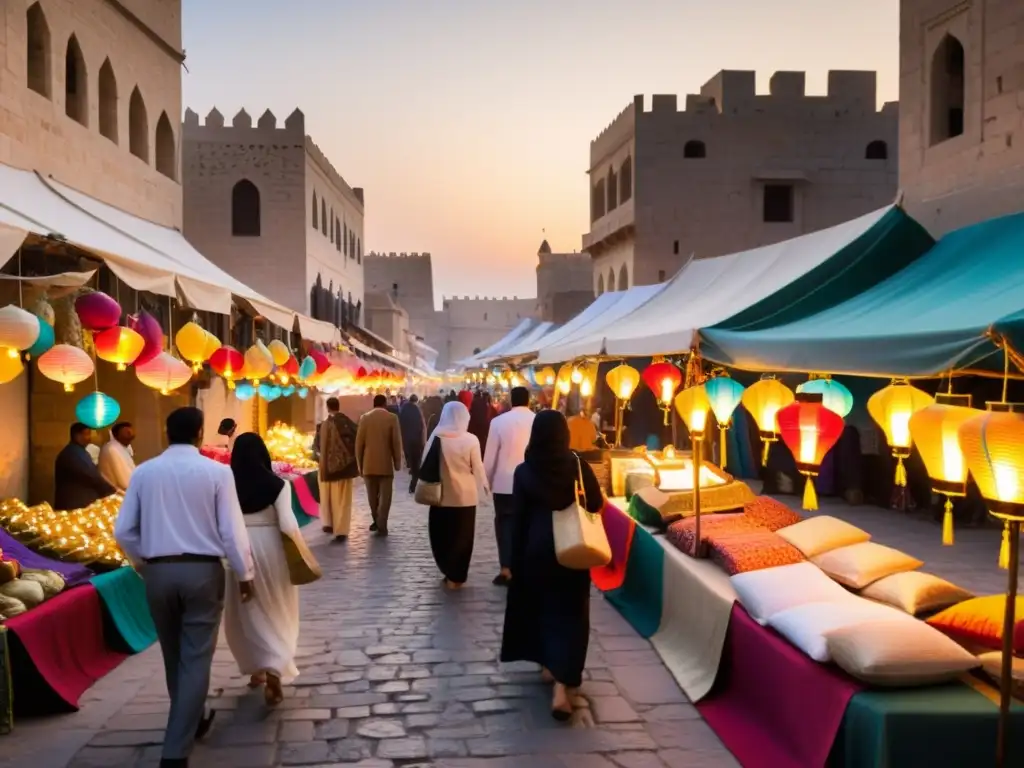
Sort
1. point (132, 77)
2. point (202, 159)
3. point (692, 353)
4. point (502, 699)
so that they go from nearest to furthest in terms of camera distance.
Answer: point (502, 699) → point (692, 353) → point (132, 77) → point (202, 159)

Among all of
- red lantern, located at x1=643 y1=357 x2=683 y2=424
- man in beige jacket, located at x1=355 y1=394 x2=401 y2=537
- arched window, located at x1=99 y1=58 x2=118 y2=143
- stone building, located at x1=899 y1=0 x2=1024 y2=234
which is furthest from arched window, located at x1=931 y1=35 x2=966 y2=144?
arched window, located at x1=99 y1=58 x2=118 y2=143

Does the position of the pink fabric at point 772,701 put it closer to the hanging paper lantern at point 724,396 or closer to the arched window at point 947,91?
the hanging paper lantern at point 724,396

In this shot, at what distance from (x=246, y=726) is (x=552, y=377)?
12.1 m

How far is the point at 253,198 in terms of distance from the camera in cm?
2005

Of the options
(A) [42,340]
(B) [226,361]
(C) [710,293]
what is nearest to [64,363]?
(A) [42,340]

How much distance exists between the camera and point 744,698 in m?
4.32

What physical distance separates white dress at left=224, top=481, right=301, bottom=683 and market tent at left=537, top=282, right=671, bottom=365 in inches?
200

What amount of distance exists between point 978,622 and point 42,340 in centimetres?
542

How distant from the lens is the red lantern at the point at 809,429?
4828mm

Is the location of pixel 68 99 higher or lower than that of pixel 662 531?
higher

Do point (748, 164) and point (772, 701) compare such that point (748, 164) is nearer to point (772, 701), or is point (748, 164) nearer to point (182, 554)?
point (772, 701)

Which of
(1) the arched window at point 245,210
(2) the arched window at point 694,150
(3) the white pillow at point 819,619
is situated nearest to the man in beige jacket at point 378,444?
(3) the white pillow at point 819,619

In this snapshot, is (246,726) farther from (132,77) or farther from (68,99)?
(132,77)

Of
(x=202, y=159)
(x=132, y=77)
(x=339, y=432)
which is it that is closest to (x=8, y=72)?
(x=132, y=77)
